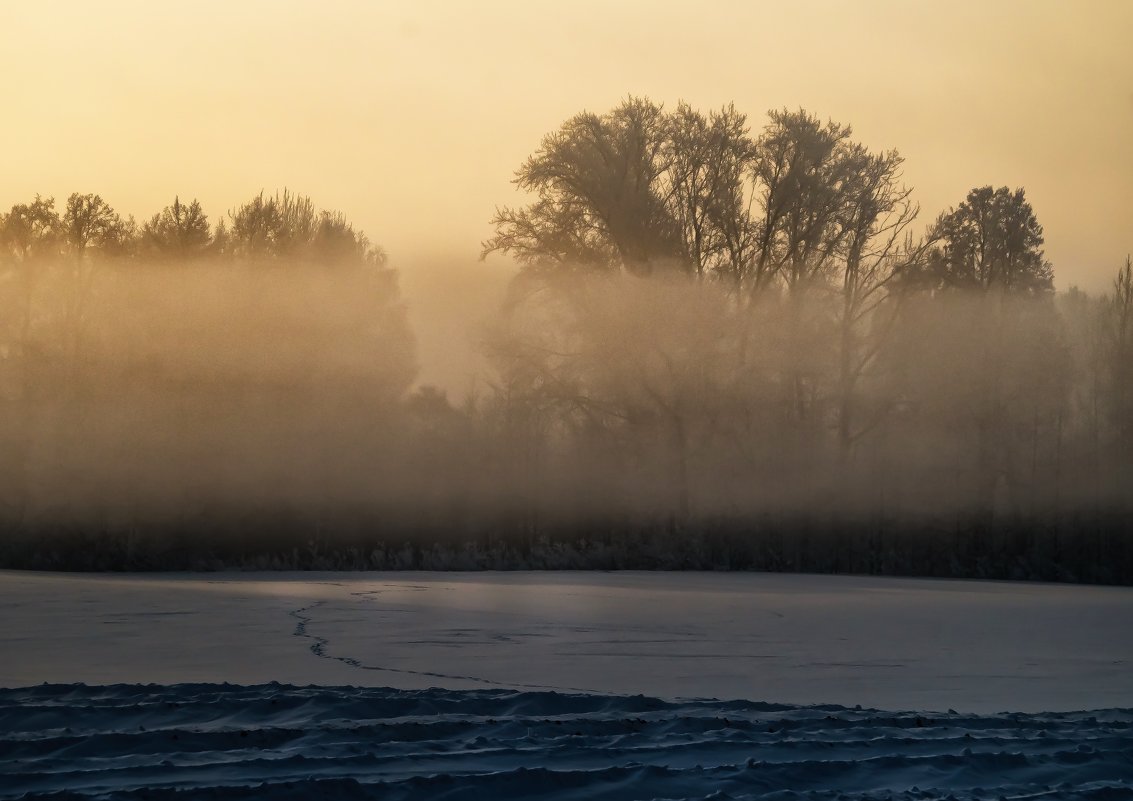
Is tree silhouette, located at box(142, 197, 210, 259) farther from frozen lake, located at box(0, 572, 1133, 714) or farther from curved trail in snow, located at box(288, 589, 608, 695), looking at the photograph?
curved trail in snow, located at box(288, 589, 608, 695)

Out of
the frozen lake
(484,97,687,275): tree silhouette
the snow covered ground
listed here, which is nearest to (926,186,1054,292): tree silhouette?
(484,97,687,275): tree silhouette

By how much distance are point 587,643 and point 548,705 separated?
218 centimetres

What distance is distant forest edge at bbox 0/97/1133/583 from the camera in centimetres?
1764

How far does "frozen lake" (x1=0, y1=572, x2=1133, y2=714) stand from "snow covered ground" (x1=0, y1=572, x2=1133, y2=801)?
0.10 feet

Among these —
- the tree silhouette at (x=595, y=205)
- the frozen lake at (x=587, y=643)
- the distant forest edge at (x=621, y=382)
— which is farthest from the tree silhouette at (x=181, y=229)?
the frozen lake at (x=587, y=643)

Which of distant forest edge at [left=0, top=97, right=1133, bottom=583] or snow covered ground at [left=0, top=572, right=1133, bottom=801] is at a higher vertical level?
distant forest edge at [left=0, top=97, right=1133, bottom=583]

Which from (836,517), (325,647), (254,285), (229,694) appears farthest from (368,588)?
(836,517)

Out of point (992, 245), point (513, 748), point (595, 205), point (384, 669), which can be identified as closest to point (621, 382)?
point (595, 205)

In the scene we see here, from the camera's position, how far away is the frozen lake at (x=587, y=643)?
5141mm

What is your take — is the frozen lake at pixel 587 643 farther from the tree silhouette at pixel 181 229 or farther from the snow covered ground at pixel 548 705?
the tree silhouette at pixel 181 229

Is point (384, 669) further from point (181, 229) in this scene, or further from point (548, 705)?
point (181, 229)

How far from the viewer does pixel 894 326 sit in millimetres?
19578

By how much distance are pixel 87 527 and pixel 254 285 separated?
4.30 meters

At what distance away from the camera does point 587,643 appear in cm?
674
